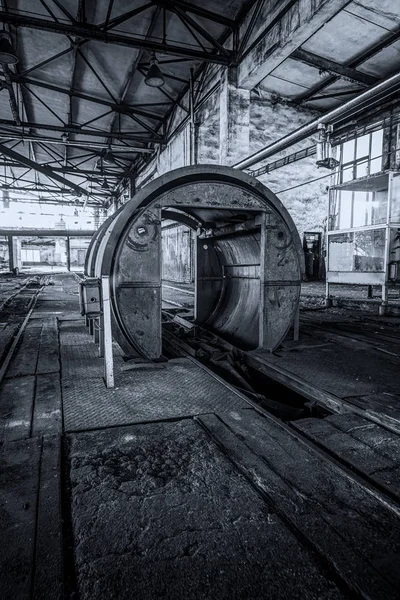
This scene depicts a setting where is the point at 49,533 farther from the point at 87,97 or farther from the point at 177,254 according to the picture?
the point at 177,254

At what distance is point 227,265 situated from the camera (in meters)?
6.12

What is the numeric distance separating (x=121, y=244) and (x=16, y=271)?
21808mm

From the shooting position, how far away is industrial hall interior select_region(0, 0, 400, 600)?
4.48ft

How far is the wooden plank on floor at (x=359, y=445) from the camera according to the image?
6.28ft

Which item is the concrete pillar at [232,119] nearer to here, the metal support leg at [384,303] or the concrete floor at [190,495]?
the metal support leg at [384,303]

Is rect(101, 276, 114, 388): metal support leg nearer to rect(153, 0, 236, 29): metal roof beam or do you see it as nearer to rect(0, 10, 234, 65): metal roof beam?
rect(0, 10, 234, 65): metal roof beam

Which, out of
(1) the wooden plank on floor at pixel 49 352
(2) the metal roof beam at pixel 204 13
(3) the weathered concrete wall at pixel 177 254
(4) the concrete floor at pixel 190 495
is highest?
(2) the metal roof beam at pixel 204 13

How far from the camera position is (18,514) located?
5.22 ft

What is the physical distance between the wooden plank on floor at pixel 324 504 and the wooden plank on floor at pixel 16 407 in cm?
130

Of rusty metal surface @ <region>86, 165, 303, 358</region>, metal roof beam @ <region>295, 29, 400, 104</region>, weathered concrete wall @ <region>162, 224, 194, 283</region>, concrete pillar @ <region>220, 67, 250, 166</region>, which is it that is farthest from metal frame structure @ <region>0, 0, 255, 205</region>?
rusty metal surface @ <region>86, 165, 303, 358</region>

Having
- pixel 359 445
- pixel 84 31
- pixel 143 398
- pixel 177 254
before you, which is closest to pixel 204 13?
pixel 84 31

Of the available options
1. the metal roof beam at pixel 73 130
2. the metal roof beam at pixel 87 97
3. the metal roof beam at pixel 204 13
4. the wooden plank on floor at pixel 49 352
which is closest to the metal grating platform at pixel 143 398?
the wooden plank on floor at pixel 49 352

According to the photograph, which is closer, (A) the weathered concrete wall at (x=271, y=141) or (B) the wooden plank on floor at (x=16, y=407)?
(B) the wooden plank on floor at (x=16, y=407)

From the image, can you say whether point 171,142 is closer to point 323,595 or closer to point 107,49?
point 107,49
